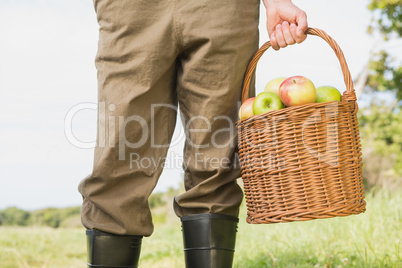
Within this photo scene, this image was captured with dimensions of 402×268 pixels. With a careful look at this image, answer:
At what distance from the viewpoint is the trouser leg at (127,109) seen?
1.43 meters

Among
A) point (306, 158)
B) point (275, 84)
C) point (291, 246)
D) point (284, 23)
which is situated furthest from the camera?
point (291, 246)

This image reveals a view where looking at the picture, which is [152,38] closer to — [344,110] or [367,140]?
[344,110]

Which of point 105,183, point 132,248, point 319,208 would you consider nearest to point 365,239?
point 319,208

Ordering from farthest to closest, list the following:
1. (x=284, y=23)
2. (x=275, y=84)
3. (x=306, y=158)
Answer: (x=275, y=84), (x=284, y=23), (x=306, y=158)

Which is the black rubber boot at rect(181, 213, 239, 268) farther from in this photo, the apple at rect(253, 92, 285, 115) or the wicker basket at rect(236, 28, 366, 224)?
the apple at rect(253, 92, 285, 115)

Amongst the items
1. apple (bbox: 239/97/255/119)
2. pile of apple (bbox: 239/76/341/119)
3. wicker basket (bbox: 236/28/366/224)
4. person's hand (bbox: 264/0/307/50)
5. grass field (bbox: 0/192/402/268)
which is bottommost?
grass field (bbox: 0/192/402/268)

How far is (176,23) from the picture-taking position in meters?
1.43

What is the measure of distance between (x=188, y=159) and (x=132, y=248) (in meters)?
0.38

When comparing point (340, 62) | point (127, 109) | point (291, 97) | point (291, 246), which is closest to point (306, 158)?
point (291, 97)

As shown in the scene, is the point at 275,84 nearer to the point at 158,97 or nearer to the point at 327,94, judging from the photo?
the point at 327,94

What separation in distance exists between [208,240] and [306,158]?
44cm

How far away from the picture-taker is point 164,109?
60.2 inches

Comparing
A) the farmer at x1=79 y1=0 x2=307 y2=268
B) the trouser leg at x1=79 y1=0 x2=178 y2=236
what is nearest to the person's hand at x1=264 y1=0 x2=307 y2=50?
the farmer at x1=79 y1=0 x2=307 y2=268

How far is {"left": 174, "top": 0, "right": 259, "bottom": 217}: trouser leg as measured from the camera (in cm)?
144
